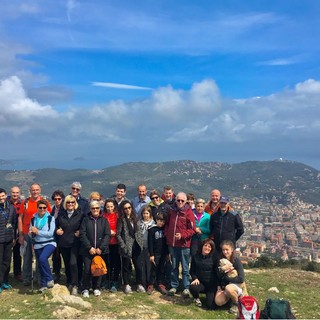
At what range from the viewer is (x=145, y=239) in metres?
8.82

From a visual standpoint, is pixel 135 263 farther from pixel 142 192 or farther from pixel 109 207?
pixel 142 192

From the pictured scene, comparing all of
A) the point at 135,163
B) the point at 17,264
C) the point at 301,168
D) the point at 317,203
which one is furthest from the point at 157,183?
the point at 17,264

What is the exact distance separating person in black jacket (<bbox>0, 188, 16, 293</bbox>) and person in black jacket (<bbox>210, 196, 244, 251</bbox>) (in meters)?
5.19

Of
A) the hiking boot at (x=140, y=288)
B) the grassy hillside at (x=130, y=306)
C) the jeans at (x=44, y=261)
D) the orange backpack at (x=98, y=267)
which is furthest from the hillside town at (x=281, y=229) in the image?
the jeans at (x=44, y=261)

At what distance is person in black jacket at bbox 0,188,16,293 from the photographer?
8.39m

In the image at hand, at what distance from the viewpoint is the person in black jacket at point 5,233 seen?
8.39m

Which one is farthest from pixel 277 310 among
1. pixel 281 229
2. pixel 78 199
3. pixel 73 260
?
pixel 281 229

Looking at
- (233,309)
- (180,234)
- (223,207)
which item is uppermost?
(223,207)

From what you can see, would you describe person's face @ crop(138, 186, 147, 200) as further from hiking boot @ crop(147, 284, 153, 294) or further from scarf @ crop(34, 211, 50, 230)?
scarf @ crop(34, 211, 50, 230)

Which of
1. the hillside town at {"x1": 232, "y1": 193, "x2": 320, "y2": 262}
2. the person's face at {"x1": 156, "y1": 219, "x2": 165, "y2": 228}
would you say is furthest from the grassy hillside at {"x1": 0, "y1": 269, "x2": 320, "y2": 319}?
the hillside town at {"x1": 232, "y1": 193, "x2": 320, "y2": 262}

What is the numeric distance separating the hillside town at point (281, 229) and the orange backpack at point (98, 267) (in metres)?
23.8

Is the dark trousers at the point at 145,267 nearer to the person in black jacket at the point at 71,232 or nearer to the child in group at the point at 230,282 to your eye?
the person in black jacket at the point at 71,232

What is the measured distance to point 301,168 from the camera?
6255 inches

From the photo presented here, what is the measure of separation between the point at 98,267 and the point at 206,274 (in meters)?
2.59
